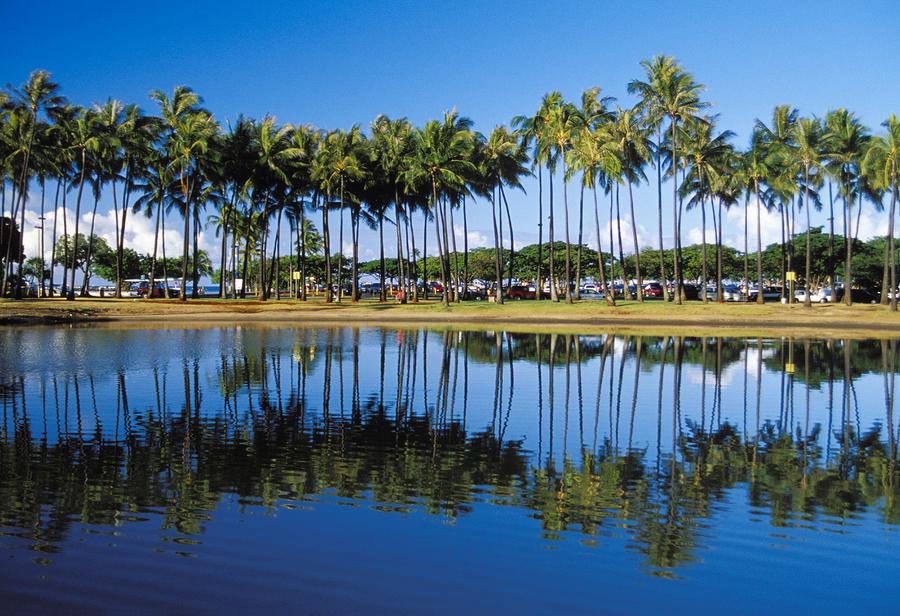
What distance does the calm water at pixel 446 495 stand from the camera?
21.6 feet

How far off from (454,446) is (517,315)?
1711 inches

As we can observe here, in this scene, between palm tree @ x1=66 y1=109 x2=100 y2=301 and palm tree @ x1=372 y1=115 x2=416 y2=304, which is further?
palm tree @ x1=372 y1=115 x2=416 y2=304

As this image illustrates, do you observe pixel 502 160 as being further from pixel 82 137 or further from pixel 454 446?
pixel 454 446

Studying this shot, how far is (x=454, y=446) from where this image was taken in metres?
12.3

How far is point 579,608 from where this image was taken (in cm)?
618

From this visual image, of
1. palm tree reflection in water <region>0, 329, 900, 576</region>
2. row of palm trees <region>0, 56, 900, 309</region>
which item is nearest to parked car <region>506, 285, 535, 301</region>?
row of palm trees <region>0, 56, 900, 309</region>

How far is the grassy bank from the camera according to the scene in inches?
1948

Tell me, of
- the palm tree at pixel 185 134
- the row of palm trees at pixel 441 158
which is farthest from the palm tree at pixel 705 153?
the palm tree at pixel 185 134

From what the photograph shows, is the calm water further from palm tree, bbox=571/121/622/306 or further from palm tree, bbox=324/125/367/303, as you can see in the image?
palm tree, bbox=324/125/367/303

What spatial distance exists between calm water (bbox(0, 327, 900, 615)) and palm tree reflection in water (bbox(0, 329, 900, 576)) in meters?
0.06

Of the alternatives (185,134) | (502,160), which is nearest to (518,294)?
(502,160)

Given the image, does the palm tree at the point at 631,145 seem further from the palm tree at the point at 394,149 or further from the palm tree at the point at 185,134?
the palm tree at the point at 185,134

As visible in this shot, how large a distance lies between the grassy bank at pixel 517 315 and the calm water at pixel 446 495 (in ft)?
101

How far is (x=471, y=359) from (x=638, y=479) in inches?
656
